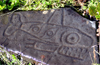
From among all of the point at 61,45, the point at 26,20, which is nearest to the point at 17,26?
the point at 26,20

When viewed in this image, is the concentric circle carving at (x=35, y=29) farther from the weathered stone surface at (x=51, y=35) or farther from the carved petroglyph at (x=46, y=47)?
the carved petroglyph at (x=46, y=47)

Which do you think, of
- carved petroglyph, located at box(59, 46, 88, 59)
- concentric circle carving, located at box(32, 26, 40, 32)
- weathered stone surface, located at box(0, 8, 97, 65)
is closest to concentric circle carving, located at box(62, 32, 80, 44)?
weathered stone surface, located at box(0, 8, 97, 65)

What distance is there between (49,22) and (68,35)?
1.40 feet

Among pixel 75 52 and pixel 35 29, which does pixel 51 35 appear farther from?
pixel 75 52

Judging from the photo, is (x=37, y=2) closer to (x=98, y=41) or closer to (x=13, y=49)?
(x=13, y=49)

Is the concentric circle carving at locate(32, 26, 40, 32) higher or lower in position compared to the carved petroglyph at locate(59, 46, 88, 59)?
higher

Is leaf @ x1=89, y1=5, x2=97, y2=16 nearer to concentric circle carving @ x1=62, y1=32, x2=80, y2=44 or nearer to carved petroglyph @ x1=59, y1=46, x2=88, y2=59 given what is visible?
concentric circle carving @ x1=62, y1=32, x2=80, y2=44

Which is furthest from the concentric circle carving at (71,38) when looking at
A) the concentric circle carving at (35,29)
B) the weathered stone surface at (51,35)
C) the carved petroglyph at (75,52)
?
the concentric circle carving at (35,29)

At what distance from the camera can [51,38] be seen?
212cm

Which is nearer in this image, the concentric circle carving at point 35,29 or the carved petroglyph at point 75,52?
the carved petroglyph at point 75,52

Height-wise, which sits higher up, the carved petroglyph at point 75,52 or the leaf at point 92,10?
the leaf at point 92,10

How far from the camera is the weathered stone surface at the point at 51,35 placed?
6.73ft

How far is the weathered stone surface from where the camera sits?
205cm

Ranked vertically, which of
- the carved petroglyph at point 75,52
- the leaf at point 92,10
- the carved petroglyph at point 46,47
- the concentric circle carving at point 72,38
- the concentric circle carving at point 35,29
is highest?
the leaf at point 92,10
